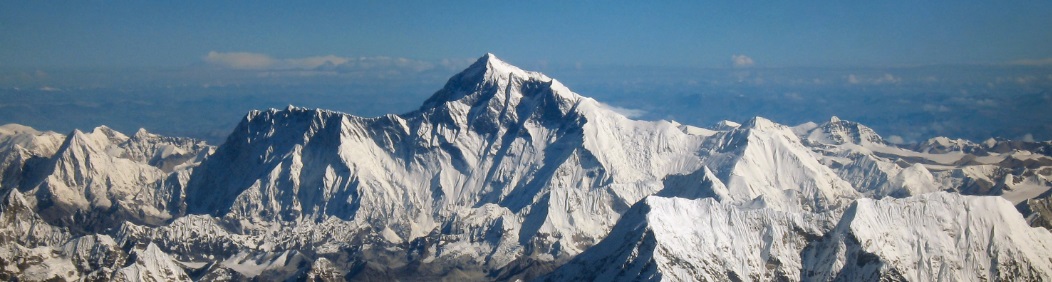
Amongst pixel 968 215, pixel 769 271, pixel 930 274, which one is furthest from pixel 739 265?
pixel 968 215

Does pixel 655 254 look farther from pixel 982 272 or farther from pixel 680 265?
pixel 982 272

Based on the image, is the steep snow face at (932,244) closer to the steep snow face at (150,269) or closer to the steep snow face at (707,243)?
the steep snow face at (707,243)

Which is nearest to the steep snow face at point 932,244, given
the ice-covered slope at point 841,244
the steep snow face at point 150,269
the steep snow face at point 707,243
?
the ice-covered slope at point 841,244

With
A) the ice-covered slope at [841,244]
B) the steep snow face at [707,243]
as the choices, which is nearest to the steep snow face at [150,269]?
the steep snow face at [707,243]

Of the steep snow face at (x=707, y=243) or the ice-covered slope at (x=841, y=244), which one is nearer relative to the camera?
the ice-covered slope at (x=841, y=244)

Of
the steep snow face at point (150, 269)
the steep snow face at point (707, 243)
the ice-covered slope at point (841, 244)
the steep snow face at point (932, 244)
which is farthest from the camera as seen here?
the steep snow face at point (150, 269)

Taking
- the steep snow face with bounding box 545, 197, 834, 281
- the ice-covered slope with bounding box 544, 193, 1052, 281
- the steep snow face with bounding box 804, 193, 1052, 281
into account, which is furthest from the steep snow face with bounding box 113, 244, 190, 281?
the steep snow face with bounding box 804, 193, 1052, 281

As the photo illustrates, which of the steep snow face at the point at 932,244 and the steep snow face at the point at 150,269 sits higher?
the steep snow face at the point at 932,244

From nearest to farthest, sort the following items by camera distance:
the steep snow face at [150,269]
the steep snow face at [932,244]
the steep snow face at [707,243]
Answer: the steep snow face at [932,244] < the steep snow face at [707,243] < the steep snow face at [150,269]
